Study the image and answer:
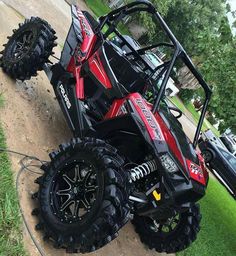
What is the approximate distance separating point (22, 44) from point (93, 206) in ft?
11.1

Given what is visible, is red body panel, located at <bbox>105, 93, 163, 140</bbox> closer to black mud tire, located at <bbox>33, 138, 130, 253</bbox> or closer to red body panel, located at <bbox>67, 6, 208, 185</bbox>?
red body panel, located at <bbox>67, 6, 208, 185</bbox>

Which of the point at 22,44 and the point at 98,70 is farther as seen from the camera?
the point at 22,44

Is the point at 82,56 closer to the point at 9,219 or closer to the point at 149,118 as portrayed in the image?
the point at 149,118

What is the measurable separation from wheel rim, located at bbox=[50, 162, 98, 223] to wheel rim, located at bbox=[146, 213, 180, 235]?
174 cm

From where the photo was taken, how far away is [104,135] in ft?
16.3

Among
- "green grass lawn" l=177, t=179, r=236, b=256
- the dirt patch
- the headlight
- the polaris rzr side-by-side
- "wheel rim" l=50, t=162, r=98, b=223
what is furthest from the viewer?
"green grass lawn" l=177, t=179, r=236, b=256

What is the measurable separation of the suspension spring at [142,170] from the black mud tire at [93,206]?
274 mm

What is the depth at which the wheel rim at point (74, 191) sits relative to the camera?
414 centimetres

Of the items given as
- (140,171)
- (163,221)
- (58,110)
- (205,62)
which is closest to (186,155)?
(140,171)

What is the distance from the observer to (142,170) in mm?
4500

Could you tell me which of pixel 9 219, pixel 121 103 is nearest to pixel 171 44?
pixel 121 103

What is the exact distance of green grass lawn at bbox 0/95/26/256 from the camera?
369 centimetres

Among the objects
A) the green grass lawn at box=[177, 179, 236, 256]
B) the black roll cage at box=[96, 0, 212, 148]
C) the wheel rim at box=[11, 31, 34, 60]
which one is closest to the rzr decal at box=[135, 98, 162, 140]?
the black roll cage at box=[96, 0, 212, 148]

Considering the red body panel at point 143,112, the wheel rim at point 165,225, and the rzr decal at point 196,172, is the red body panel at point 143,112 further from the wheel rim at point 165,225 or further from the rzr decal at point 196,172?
the wheel rim at point 165,225
